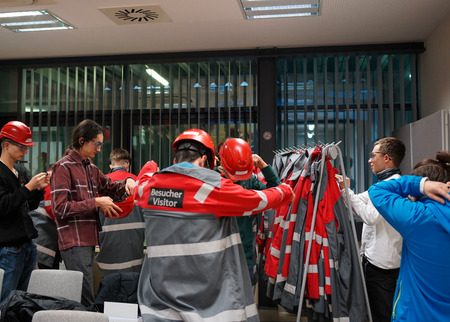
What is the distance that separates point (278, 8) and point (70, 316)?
288 centimetres

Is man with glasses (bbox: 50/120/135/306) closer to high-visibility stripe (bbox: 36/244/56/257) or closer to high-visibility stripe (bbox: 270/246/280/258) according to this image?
high-visibility stripe (bbox: 36/244/56/257)

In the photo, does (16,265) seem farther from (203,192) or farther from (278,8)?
(278,8)

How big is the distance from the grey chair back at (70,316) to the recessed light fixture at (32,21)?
2852 millimetres

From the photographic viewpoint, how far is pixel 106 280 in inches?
88.4

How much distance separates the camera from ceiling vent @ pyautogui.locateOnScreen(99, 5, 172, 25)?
12.0 ft

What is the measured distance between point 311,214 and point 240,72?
2641 mm

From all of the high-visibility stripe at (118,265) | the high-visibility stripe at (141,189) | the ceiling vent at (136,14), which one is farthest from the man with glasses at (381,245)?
the ceiling vent at (136,14)

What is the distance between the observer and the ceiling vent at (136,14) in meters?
3.65

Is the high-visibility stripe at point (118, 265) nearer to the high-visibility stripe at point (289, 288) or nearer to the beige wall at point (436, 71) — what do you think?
the high-visibility stripe at point (289, 288)

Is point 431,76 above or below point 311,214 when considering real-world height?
above

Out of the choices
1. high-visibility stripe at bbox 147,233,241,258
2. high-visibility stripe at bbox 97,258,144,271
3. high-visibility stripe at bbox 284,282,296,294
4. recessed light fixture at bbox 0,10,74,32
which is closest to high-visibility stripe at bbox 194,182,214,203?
high-visibility stripe at bbox 147,233,241,258

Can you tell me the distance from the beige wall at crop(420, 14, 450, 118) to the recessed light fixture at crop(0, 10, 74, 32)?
3.41m

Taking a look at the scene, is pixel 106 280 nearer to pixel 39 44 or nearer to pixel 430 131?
pixel 430 131

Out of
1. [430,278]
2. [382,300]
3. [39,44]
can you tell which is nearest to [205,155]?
[430,278]
